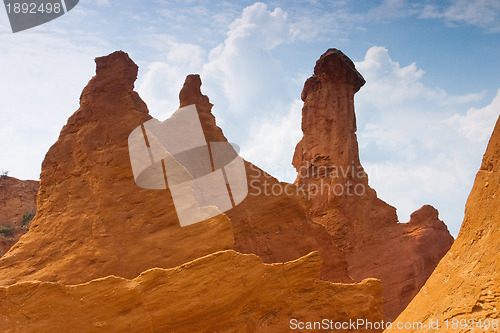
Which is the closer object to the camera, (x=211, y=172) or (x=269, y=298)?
(x=269, y=298)

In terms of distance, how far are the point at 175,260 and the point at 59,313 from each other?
2.63 meters

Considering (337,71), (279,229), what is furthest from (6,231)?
(337,71)

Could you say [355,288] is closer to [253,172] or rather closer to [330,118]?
[253,172]

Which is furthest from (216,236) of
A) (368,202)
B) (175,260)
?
(368,202)

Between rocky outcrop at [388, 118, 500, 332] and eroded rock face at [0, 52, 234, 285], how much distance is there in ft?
19.8

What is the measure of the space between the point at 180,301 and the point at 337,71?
20452 millimetres

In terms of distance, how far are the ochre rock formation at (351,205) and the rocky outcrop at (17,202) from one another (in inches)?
729

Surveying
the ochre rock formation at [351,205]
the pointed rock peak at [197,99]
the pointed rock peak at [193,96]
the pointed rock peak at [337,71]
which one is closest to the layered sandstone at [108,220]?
the pointed rock peak at [197,99]

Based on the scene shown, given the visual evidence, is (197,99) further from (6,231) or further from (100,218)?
(6,231)

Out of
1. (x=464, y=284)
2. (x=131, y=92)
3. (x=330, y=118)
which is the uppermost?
(x=330, y=118)

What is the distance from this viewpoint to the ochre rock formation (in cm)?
2416

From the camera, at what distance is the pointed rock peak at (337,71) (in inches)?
1080

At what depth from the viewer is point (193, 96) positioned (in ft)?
66.1

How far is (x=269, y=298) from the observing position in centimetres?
1103
